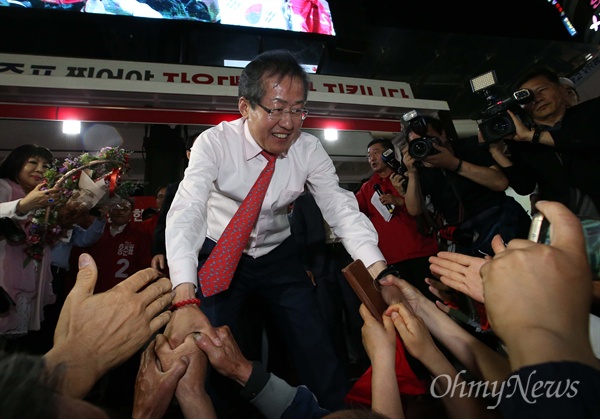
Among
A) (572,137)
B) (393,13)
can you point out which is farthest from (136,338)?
(393,13)

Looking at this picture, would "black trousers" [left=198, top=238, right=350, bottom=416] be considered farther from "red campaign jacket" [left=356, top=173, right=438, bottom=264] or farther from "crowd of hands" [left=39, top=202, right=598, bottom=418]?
"red campaign jacket" [left=356, top=173, right=438, bottom=264]

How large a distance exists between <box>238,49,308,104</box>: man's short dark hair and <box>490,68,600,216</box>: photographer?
1298 millimetres

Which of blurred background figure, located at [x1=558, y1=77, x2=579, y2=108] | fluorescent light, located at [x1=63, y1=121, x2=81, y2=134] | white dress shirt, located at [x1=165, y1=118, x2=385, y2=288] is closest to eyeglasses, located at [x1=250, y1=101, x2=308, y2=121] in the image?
white dress shirt, located at [x1=165, y1=118, x2=385, y2=288]

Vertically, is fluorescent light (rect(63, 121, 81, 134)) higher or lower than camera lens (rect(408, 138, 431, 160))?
higher

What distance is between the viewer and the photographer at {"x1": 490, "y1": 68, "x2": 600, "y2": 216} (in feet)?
6.44

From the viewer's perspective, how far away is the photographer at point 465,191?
2174 millimetres

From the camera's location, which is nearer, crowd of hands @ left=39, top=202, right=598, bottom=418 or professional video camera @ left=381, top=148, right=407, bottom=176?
crowd of hands @ left=39, top=202, right=598, bottom=418

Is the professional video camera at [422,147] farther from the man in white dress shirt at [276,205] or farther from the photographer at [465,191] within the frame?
the man in white dress shirt at [276,205]

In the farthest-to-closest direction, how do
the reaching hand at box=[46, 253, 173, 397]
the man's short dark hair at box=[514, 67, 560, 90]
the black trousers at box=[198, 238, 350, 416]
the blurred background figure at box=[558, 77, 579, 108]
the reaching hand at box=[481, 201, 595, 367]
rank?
the blurred background figure at box=[558, 77, 579, 108] → the man's short dark hair at box=[514, 67, 560, 90] → the black trousers at box=[198, 238, 350, 416] → the reaching hand at box=[46, 253, 173, 397] → the reaching hand at box=[481, 201, 595, 367]

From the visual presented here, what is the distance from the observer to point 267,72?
5.32 feet

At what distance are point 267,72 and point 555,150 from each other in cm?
166

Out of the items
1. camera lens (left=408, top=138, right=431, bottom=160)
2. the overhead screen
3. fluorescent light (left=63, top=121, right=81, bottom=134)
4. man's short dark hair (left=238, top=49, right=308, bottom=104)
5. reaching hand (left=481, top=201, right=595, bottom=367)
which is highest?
the overhead screen

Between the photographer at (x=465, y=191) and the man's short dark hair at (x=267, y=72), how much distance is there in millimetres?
1103

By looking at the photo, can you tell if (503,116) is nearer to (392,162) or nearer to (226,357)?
(392,162)
